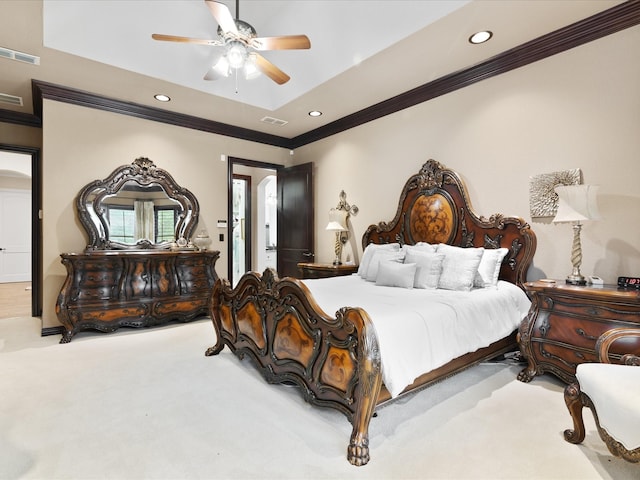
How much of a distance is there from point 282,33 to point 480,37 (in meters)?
2.05

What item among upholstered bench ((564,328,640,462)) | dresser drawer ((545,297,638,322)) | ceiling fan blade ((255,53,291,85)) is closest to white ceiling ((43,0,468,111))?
ceiling fan blade ((255,53,291,85))

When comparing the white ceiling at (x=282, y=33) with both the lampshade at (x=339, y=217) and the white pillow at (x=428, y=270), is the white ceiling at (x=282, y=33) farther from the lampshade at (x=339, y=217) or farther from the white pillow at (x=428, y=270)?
the white pillow at (x=428, y=270)

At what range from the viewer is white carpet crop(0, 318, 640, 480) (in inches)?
64.8

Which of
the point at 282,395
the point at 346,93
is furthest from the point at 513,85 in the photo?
the point at 282,395

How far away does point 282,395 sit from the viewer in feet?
7.98

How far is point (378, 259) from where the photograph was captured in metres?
3.66

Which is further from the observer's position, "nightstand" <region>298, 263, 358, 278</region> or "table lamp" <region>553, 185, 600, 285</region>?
"nightstand" <region>298, 263, 358, 278</region>

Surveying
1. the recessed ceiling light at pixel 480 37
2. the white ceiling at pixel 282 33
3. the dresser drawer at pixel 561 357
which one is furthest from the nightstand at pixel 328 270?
the recessed ceiling light at pixel 480 37

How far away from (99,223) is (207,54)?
254cm

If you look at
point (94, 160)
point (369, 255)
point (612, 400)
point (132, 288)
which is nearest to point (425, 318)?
point (612, 400)

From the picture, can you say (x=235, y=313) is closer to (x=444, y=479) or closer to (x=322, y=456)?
(x=322, y=456)

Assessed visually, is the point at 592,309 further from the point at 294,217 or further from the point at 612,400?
the point at 294,217

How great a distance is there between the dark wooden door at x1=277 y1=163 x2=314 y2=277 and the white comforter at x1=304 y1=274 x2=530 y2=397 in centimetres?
244

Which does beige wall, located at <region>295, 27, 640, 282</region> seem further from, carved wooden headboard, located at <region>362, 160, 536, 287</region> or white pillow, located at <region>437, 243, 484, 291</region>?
white pillow, located at <region>437, 243, 484, 291</region>
